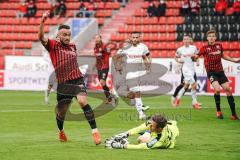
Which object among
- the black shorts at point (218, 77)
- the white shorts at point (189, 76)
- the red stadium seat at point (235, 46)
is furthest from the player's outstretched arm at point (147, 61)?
the red stadium seat at point (235, 46)

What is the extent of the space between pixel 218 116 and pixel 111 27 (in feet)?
73.5

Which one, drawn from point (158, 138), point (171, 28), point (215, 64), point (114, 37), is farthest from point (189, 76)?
point (114, 37)

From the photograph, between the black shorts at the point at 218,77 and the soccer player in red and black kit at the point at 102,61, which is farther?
the soccer player in red and black kit at the point at 102,61

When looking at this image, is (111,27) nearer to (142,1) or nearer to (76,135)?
(142,1)

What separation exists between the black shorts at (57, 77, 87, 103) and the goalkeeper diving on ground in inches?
60.2

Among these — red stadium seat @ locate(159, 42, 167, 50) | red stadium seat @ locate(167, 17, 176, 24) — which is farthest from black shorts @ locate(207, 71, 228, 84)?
red stadium seat @ locate(167, 17, 176, 24)

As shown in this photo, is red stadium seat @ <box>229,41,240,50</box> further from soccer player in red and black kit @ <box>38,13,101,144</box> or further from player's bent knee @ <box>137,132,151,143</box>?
player's bent knee @ <box>137,132,151,143</box>

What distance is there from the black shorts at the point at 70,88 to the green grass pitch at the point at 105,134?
1.00m

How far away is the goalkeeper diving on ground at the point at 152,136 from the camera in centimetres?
1245

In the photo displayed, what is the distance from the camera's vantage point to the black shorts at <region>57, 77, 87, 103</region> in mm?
13797

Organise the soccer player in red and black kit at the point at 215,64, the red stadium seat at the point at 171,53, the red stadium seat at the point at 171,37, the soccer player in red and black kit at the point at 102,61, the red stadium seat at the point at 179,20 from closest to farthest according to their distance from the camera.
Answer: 1. the soccer player in red and black kit at the point at 215,64
2. the soccer player in red and black kit at the point at 102,61
3. the red stadium seat at the point at 171,53
4. the red stadium seat at the point at 171,37
5. the red stadium seat at the point at 179,20

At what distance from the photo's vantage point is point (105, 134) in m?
15.6

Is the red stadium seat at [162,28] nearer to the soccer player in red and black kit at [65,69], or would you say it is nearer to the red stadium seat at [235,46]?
the red stadium seat at [235,46]

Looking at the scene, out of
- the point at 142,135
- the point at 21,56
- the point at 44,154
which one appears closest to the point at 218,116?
the point at 142,135
